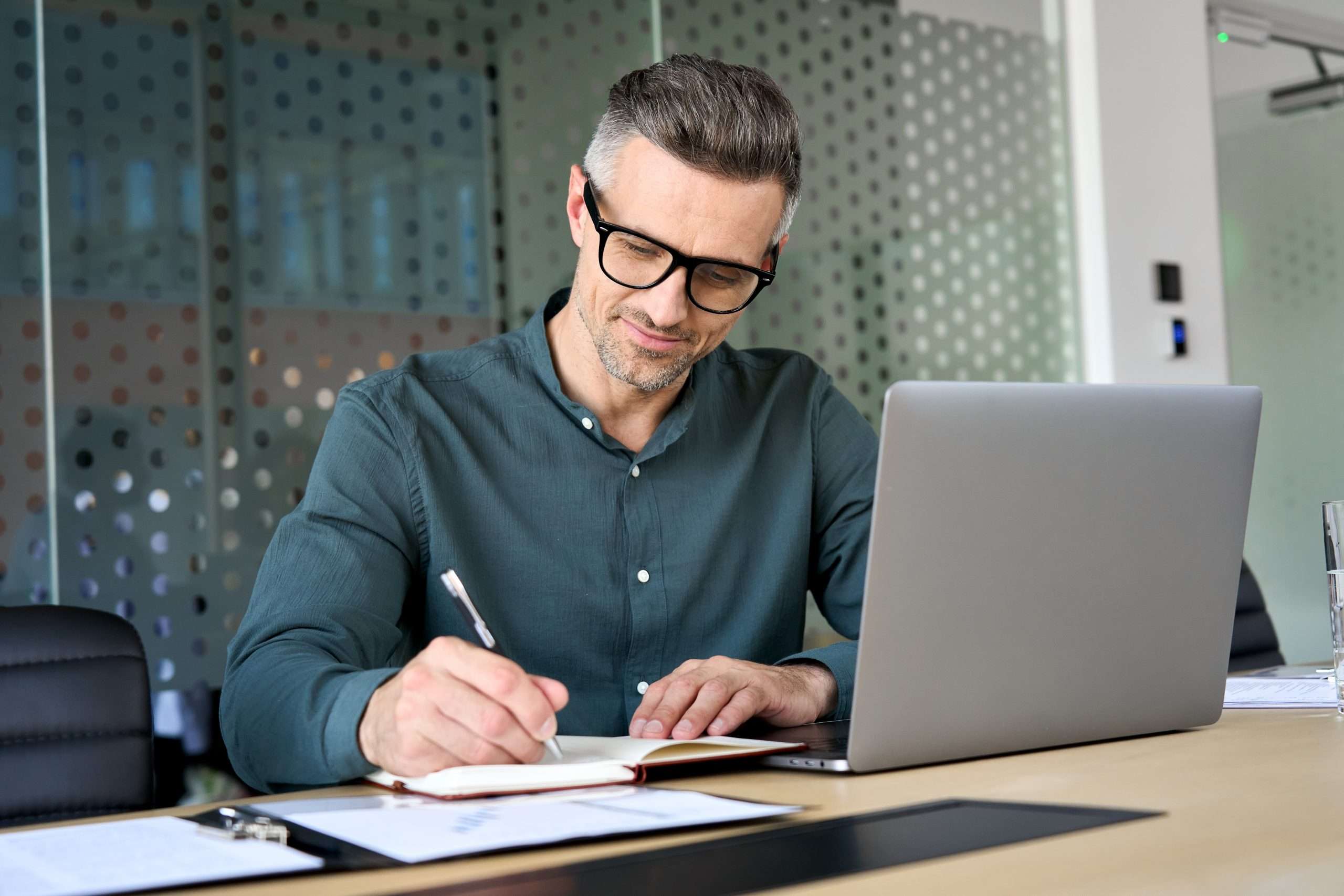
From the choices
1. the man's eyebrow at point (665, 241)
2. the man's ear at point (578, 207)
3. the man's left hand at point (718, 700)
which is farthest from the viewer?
the man's ear at point (578, 207)

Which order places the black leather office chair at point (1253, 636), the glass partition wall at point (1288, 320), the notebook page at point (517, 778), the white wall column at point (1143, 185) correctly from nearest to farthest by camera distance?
the notebook page at point (517, 778) < the black leather office chair at point (1253, 636) < the white wall column at point (1143, 185) < the glass partition wall at point (1288, 320)

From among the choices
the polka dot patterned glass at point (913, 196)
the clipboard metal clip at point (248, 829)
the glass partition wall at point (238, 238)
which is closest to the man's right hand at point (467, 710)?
the clipboard metal clip at point (248, 829)

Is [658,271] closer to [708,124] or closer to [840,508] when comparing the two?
[708,124]

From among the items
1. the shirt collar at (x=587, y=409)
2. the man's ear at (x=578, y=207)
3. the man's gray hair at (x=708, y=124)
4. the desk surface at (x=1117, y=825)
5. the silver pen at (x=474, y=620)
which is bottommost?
the desk surface at (x=1117, y=825)

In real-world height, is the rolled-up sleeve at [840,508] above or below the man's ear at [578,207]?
below

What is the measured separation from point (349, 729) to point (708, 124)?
0.79 metres

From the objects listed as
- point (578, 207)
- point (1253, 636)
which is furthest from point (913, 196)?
point (578, 207)

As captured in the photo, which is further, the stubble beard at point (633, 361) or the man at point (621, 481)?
the stubble beard at point (633, 361)

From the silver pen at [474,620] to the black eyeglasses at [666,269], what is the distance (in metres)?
0.54

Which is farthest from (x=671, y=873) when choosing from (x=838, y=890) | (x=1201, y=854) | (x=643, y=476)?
(x=643, y=476)

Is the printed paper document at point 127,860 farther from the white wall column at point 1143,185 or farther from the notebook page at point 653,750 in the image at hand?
the white wall column at point 1143,185

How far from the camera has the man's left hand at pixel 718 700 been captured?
120 cm

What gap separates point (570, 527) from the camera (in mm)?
1575

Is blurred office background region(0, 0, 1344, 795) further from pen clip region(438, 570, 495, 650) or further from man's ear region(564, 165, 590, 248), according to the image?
pen clip region(438, 570, 495, 650)
